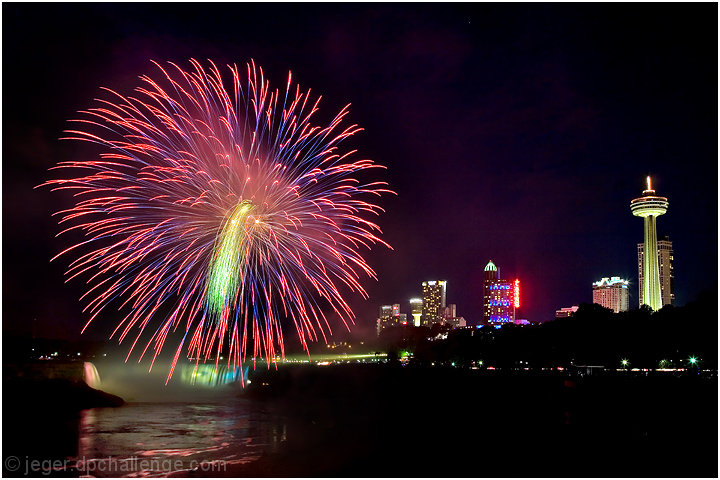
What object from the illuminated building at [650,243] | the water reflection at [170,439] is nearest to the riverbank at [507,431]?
the water reflection at [170,439]

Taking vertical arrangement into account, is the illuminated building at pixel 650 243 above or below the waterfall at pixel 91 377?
above

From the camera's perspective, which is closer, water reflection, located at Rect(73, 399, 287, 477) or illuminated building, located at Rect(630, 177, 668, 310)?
water reflection, located at Rect(73, 399, 287, 477)

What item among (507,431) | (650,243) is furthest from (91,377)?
(650,243)

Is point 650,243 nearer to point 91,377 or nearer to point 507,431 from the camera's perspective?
point 507,431

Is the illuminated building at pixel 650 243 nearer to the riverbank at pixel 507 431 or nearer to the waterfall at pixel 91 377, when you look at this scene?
the riverbank at pixel 507 431

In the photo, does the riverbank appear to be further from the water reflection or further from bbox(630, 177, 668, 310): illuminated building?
bbox(630, 177, 668, 310): illuminated building

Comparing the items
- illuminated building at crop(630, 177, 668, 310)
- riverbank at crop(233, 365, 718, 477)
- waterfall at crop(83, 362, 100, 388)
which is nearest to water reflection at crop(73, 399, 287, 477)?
riverbank at crop(233, 365, 718, 477)

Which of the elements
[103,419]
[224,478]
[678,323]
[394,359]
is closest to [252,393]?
[103,419]
